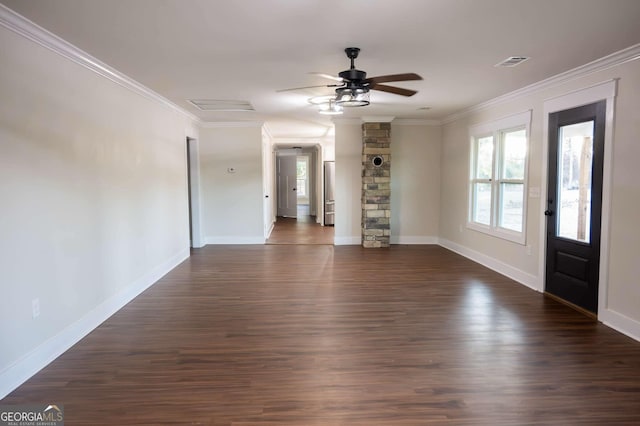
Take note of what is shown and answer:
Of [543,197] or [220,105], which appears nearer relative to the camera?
[543,197]

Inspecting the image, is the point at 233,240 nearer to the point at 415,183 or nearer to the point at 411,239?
the point at 411,239

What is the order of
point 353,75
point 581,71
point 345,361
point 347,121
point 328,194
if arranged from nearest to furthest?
point 345,361 < point 353,75 < point 581,71 < point 347,121 < point 328,194

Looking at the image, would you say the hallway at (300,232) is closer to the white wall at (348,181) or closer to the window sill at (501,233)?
the white wall at (348,181)

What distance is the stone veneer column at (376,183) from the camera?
7.27 metres

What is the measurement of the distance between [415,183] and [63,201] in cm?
609

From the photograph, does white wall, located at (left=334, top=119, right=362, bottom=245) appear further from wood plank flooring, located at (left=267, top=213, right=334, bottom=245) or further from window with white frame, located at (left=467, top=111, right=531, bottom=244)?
window with white frame, located at (left=467, top=111, right=531, bottom=244)

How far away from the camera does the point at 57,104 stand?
302 centimetres

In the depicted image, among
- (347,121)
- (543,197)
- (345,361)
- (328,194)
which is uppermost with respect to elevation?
(347,121)

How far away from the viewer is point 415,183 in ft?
25.4

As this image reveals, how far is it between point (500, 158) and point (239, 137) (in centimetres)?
466

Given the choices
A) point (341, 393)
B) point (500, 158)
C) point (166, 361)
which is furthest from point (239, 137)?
point (341, 393)

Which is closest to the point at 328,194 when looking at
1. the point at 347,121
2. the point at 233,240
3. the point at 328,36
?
the point at 347,121

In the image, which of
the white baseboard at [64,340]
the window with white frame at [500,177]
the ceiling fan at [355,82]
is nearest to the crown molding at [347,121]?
the window with white frame at [500,177]

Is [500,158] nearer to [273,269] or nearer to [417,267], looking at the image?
[417,267]
